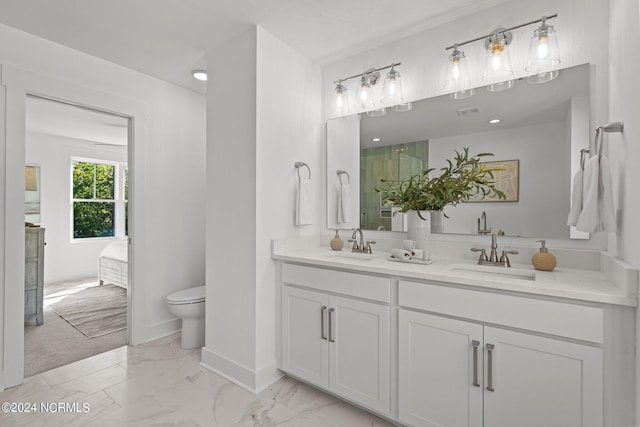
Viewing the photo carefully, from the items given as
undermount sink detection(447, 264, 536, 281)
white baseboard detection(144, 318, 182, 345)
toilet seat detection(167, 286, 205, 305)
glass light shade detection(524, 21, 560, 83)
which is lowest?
white baseboard detection(144, 318, 182, 345)

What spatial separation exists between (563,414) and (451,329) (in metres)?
0.49

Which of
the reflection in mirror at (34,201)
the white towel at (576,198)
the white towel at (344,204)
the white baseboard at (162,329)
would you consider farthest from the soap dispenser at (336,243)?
the reflection in mirror at (34,201)

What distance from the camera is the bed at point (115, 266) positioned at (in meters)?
4.40

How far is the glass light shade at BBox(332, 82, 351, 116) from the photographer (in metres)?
2.49

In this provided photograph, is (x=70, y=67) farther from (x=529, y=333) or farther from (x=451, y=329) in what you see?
(x=529, y=333)

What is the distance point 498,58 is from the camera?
1.83 m

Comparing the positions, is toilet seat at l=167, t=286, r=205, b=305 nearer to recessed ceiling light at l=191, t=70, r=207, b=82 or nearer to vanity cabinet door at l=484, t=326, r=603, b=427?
recessed ceiling light at l=191, t=70, r=207, b=82

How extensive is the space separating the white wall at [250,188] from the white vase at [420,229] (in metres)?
0.85

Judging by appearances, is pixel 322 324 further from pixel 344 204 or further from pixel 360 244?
pixel 344 204

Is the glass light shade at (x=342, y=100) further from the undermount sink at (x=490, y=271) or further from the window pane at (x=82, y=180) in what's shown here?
the window pane at (x=82, y=180)

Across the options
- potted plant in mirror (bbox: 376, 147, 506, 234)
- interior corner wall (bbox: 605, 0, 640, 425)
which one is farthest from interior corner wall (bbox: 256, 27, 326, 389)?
interior corner wall (bbox: 605, 0, 640, 425)

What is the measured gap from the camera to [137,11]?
1.95 metres

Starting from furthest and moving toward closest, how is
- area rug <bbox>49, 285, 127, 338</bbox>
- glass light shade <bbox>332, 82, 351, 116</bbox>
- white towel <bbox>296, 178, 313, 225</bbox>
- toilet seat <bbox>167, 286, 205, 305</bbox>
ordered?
area rug <bbox>49, 285, 127, 338</bbox>, toilet seat <bbox>167, 286, 205, 305</bbox>, glass light shade <bbox>332, 82, 351, 116</bbox>, white towel <bbox>296, 178, 313, 225</bbox>

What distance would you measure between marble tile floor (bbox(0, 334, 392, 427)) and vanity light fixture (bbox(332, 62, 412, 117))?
79.1 inches
